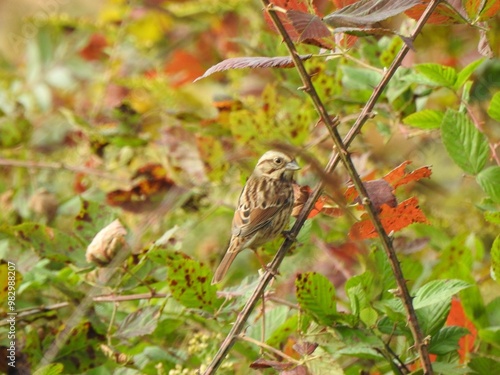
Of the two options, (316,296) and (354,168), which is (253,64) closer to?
(354,168)

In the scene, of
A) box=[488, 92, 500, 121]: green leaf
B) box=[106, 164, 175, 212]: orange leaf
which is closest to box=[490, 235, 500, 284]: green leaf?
box=[488, 92, 500, 121]: green leaf

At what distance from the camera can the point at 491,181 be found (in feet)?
4.49

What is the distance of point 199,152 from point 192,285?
65 cm

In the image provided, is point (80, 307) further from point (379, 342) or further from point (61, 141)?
point (61, 141)

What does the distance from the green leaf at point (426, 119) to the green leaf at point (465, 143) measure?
0.34ft

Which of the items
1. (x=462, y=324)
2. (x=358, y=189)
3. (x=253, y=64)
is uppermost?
(x=253, y=64)

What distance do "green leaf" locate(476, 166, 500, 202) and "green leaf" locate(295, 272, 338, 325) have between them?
32cm

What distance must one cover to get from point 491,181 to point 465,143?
0.08 metres

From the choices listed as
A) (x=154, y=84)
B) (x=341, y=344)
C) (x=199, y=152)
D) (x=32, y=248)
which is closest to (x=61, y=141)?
(x=154, y=84)

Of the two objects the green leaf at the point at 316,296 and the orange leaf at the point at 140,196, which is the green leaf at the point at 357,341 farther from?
the orange leaf at the point at 140,196

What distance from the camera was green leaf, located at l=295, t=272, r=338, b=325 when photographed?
1.26 m

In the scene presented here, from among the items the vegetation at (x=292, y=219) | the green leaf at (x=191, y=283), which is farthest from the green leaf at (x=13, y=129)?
the green leaf at (x=191, y=283)

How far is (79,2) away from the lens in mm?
3973

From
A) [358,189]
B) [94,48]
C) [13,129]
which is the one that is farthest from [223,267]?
[94,48]
